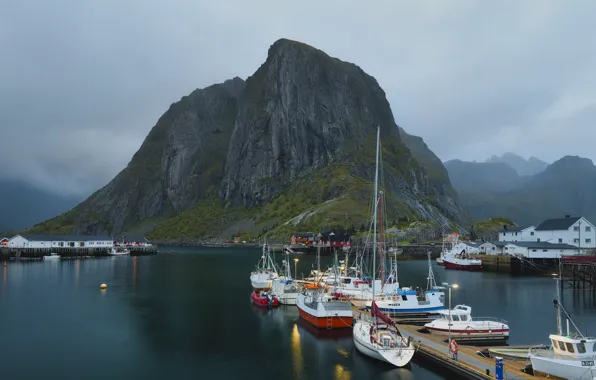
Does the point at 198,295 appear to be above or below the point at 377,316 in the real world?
below

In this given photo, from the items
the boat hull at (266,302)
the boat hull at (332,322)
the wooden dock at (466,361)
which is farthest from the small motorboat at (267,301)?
the wooden dock at (466,361)

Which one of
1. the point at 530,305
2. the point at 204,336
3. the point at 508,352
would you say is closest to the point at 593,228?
the point at 530,305

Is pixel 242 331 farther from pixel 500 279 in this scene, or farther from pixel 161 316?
pixel 500 279

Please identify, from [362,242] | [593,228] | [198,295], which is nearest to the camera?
[198,295]

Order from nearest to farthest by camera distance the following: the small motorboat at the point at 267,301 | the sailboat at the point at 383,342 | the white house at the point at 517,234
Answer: the sailboat at the point at 383,342 → the small motorboat at the point at 267,301 → the white house at the point at 517,234

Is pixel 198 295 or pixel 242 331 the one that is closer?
pixel 242 331

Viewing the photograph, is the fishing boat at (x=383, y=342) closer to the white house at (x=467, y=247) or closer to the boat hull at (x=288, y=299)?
the boat hull at (x=288, y=299)
